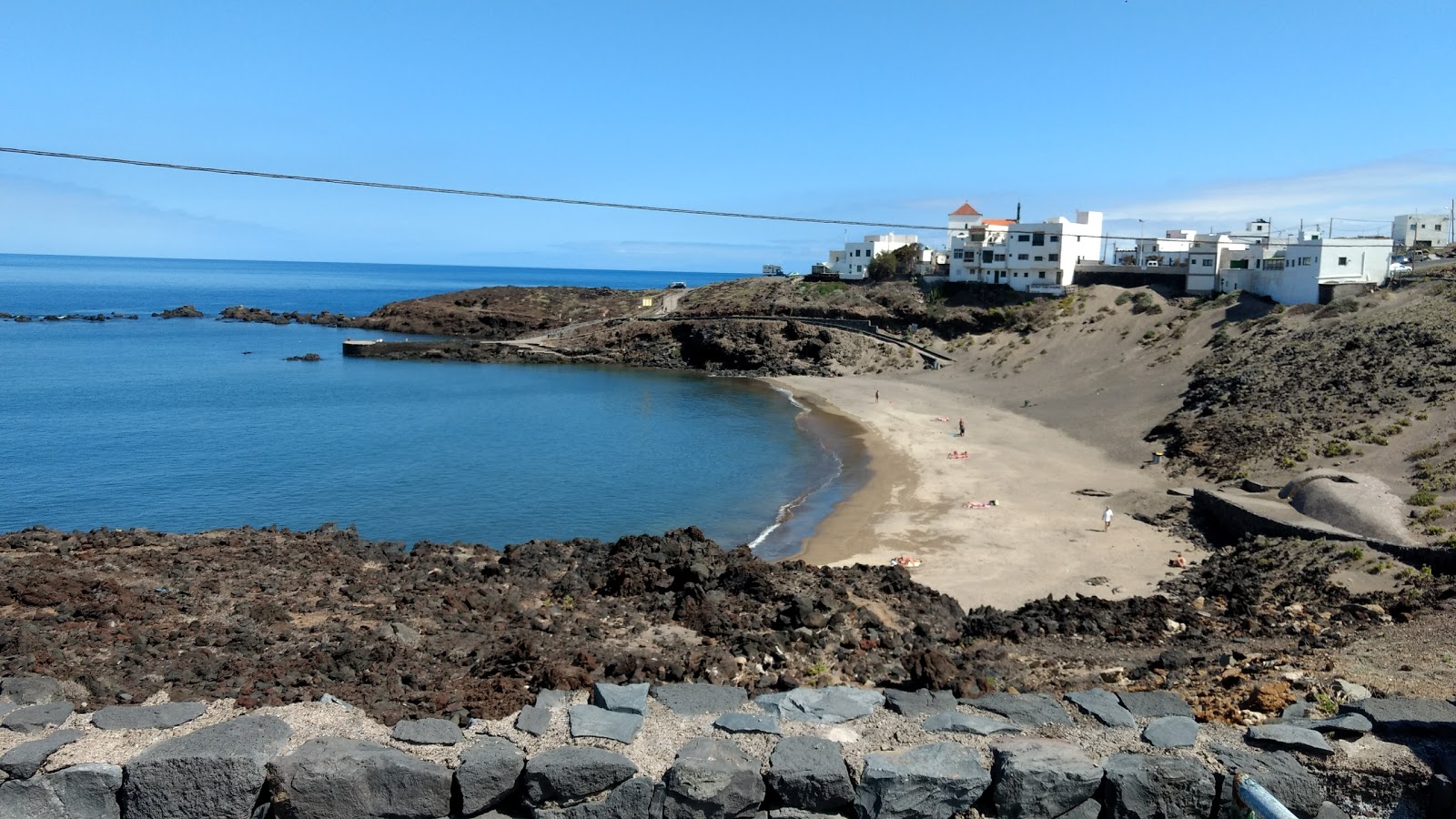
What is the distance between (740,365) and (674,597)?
2158 inches

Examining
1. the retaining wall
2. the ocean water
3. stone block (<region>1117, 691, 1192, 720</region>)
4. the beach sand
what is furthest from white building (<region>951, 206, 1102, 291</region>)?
stone block (<region>1117, 691, 1192, 720</region>)

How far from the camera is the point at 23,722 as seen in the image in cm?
777

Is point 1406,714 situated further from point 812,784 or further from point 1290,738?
point 812,784

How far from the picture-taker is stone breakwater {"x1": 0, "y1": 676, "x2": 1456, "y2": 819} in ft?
23.0

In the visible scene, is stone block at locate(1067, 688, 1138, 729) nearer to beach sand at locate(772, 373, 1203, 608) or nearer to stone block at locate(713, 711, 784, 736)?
stone block at locate(713, 711, 784, 736)

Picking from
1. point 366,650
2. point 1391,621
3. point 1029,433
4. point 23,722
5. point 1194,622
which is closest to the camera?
point 23,722

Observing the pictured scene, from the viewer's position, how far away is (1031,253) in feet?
229

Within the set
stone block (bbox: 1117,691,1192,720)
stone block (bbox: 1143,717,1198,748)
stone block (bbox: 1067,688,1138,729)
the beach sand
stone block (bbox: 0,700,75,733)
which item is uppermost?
stone block (bbox: 0,700,75,733)

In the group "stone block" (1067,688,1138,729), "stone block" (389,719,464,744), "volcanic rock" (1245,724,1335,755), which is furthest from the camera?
"stone block" (1067,688,1138,729)

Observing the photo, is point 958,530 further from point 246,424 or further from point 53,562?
point 246,424

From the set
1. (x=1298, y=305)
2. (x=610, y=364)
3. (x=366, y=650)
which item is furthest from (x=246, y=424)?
(x=1298, y=305)

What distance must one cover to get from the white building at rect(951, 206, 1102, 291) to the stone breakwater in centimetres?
6106

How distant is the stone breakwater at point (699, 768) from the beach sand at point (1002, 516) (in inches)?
517

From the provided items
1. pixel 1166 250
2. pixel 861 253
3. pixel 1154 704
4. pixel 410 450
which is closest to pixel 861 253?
pixel 861 253
